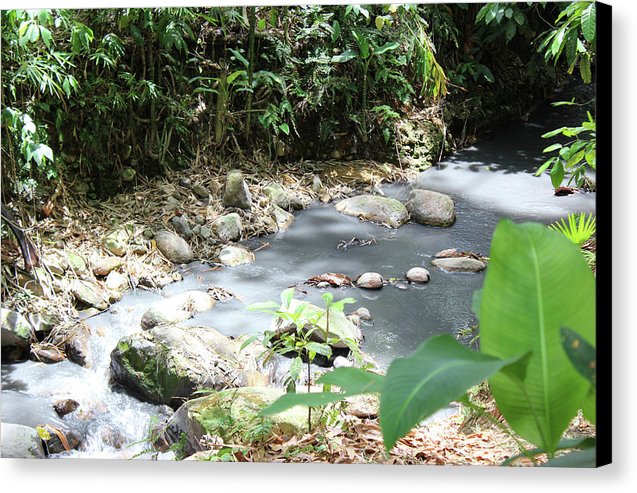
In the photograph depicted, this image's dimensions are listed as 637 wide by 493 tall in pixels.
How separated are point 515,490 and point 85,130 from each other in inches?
64.9

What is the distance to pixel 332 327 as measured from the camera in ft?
6.84

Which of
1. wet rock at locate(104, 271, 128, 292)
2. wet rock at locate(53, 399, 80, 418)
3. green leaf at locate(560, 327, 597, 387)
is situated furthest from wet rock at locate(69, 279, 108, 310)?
green leaf at locate(560, 327, 597, 387)

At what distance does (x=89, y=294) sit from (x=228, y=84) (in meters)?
0.76

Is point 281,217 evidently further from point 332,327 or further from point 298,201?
point 332,327

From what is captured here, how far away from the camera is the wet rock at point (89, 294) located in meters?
2.18

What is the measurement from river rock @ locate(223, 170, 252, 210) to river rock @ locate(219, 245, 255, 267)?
0.13 meters

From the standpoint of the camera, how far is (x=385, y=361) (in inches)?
81.1

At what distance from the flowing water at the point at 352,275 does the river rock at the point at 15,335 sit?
42 mm

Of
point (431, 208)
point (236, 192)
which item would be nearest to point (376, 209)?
point (431, 208)

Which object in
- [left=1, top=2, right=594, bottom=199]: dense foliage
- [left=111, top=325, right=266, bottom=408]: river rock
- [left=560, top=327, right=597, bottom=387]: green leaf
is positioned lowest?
[left=111, top=325, right=266, bottom=408]: river rock

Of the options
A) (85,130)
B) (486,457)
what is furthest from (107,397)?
(486,457)

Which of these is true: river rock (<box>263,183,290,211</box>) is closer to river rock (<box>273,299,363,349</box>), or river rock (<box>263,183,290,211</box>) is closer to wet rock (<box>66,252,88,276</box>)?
river rock (<box>273,299,363,349</box>)

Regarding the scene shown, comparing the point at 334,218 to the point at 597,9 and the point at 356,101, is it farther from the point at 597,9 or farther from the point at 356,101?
the point at 597,9

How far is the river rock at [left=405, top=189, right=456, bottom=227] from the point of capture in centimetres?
215
